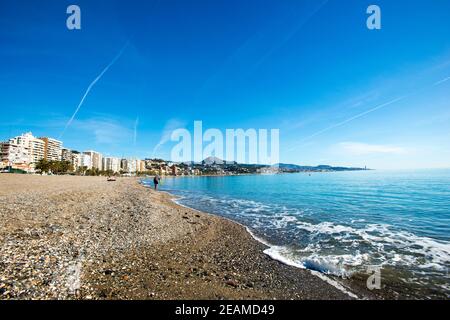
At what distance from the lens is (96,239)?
37.5 feet

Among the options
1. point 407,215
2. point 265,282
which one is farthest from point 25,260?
point 407,215

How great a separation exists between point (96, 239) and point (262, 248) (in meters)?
8.94

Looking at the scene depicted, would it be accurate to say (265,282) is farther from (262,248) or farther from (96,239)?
(96,239)

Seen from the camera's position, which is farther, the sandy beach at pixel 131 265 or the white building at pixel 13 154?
the white building at pixel 13 154

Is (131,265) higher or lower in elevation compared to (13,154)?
lower

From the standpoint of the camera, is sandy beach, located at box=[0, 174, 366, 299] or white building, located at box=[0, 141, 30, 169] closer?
sandy beach, located at box=[0, 174, 366, 299]

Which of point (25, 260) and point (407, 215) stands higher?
point (25, 260)

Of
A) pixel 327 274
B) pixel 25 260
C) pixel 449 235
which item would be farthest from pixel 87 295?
pixel 449 235

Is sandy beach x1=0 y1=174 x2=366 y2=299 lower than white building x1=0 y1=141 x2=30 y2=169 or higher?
lower

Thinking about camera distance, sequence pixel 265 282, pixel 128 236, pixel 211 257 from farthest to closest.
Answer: pixel 128 236
pixel 211 257
pixel 265 282

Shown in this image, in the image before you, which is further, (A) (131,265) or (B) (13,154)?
(B) (13,154)

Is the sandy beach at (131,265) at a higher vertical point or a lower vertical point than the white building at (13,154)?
lower
